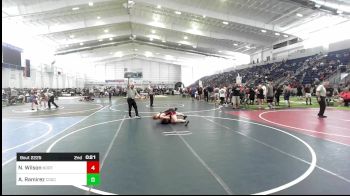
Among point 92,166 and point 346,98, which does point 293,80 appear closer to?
point 346,98

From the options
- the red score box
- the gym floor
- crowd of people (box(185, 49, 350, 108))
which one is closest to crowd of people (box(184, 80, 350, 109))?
crowd of people (box(185, 49, 350, 108))

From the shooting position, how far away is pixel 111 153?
267 inches

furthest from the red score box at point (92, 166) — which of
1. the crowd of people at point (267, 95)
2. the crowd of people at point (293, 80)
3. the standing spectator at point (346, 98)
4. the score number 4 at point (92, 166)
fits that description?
the standing spectator at point (346, 98)

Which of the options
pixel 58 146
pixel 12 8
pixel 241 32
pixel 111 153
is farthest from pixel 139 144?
pixel 241 32

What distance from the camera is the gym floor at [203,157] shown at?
4.52 metres

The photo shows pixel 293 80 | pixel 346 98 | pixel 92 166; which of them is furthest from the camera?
pixel 293 80

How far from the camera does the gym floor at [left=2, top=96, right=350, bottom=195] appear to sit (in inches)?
178

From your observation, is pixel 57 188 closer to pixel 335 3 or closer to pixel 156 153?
pixel 156 153

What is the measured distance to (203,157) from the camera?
6316 mm

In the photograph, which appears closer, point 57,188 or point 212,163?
point 57,188

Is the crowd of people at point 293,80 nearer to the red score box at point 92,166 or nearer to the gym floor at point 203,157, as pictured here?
the gym floor at point 203,157

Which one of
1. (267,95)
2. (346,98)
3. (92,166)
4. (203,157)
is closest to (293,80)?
(346,98)

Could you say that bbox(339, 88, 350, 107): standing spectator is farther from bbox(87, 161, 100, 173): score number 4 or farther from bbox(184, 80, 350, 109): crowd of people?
bbox(87, 161, 100, 173): score number 4

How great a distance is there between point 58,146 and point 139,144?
2.13 m
